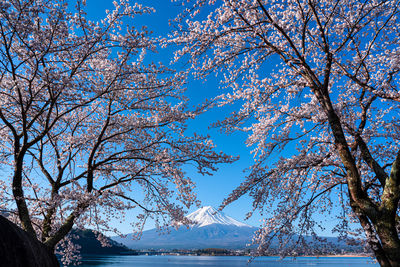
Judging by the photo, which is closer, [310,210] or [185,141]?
[310,210]

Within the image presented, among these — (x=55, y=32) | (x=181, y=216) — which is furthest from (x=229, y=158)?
(x=55, y=32)

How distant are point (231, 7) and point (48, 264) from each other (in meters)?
5.72

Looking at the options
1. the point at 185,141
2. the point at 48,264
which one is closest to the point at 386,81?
the point at 185,141

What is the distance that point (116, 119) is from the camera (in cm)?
761

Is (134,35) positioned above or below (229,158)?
above

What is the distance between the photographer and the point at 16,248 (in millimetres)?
3336

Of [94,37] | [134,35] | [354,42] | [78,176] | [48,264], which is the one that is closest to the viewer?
[48,264]

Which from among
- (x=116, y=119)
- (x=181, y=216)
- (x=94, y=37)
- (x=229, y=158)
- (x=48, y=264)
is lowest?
(x=48, y=264)

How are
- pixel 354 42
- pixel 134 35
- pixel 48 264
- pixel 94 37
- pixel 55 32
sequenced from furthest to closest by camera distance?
pixel 354 42 < pixel 134 35 < pixel 94 37 < pixel 55 32 < pixel 48 264

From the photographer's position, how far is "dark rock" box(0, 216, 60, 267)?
3129 mm

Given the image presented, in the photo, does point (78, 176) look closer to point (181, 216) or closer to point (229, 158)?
point (181, 216)

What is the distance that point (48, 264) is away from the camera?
4.37 meters

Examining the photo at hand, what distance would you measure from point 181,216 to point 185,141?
2.07 m

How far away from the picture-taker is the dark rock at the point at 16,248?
3129 mm
